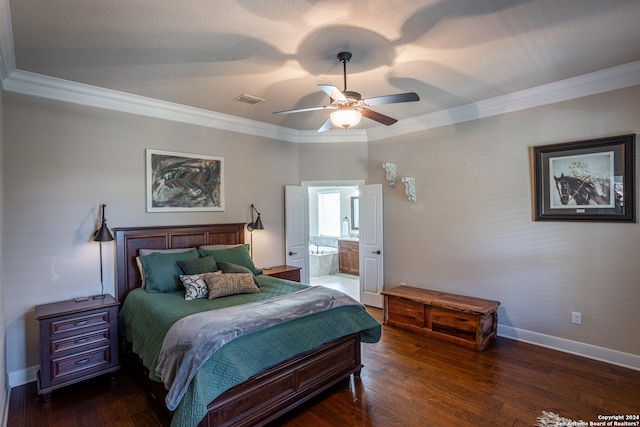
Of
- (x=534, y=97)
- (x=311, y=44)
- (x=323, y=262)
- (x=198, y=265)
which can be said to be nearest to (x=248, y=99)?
(x=311, y=44)

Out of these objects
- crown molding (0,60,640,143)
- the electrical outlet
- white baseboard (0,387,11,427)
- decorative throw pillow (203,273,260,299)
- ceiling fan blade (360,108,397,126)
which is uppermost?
crown molding (0,60,640,143)

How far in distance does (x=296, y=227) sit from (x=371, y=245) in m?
1.24

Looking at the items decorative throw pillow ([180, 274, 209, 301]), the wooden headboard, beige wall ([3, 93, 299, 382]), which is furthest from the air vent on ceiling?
decorative throw pillow ([180, 274, 209, 301])

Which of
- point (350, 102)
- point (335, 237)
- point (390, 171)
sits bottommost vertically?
point (335, 237)

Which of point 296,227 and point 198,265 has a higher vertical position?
point 296,227

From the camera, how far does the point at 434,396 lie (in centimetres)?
279

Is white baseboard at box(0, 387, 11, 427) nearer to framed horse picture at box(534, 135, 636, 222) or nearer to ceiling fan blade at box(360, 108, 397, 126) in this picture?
ceiling fan blade at box(360, 108, 397, 126)

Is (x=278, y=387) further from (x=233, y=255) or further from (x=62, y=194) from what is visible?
(x=62, y=194)

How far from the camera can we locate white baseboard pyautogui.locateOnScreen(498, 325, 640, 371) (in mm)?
3209

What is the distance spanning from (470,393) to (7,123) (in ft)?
15.7

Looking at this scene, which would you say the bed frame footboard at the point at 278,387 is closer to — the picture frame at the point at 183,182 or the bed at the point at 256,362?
the bed at the point at 256,362

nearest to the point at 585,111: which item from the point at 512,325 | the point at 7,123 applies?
the point at 512,325

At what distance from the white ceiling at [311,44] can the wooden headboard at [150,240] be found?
1.54 m

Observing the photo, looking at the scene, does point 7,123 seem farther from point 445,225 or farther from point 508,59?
point 445,225
